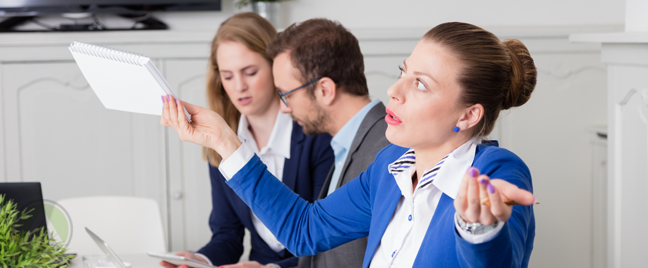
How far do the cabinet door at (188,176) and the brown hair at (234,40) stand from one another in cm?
53

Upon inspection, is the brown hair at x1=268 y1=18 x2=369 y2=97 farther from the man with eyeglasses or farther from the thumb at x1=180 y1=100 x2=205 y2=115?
the thumb at x1=180 y1=100 x2=205 y2=115

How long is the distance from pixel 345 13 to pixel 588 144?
4.35 ft

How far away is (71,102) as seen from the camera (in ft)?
7.78

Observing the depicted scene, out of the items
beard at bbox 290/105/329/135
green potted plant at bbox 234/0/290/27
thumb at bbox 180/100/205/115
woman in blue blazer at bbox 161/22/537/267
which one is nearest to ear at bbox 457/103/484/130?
woman in blue blazer at bbox 161/22/537/267

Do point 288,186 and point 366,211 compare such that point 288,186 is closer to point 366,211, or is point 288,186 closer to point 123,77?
point 366,211

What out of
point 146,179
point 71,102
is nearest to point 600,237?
point 146,179

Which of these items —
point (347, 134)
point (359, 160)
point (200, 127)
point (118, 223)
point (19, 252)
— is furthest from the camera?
point (118, 223)

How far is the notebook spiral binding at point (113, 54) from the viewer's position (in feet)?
2.91

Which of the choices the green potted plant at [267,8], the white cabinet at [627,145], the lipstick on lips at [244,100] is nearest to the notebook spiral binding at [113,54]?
the lipstick on lips at [244,100]

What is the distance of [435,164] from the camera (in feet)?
3.05

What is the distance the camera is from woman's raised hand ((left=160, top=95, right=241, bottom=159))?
0.99 metres

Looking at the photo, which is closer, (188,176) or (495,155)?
(495,155)

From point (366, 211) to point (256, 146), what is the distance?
2.45 ft

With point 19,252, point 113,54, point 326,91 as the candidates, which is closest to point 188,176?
point 326,91
